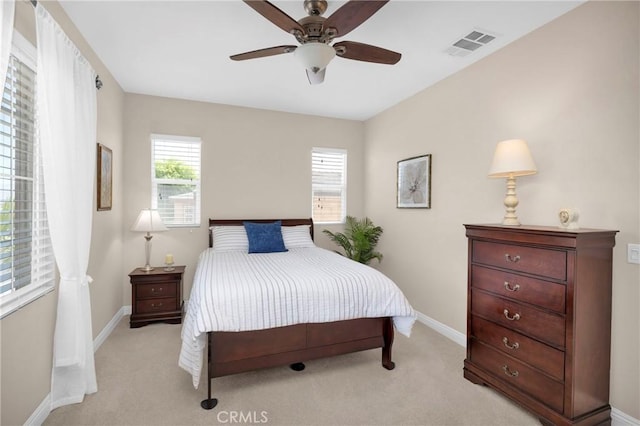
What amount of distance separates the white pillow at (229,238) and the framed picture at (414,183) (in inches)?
80.3

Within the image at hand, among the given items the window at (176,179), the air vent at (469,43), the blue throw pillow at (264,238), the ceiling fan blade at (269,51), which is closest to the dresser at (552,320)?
the air vent at (469,43)

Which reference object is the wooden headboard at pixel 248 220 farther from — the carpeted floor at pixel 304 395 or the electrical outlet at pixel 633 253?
the electrical outlet at pixel 633 253

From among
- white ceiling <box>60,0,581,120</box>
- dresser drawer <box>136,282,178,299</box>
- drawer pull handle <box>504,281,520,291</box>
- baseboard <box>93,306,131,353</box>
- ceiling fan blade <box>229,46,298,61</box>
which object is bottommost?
baseboard <box>93,306,131,353</box>

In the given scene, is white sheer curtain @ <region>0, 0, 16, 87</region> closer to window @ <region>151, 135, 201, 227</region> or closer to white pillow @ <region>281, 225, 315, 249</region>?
window @ <region>151, 135, 201, 227</region>

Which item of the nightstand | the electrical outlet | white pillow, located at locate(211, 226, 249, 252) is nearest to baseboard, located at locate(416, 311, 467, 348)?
the electrical outlet

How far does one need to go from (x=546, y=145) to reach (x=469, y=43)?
1.04m

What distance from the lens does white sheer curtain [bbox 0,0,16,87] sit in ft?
4.43

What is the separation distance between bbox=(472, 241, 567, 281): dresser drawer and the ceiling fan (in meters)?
1.55

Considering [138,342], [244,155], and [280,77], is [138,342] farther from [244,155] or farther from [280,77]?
[280,77]

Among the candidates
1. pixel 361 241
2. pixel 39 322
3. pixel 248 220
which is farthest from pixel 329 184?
pixel 39 322

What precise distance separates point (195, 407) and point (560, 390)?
2281mm

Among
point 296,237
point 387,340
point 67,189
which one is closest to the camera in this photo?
point 67,189

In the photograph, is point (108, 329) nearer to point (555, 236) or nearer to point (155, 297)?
point (155, 297)

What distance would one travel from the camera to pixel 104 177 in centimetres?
314
